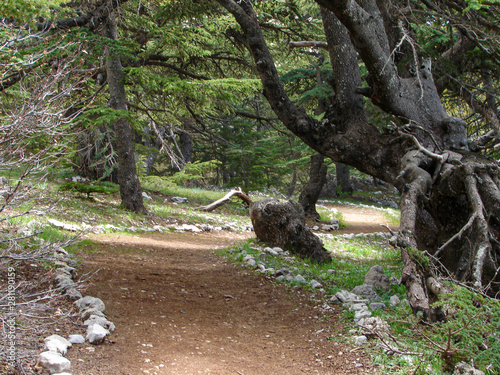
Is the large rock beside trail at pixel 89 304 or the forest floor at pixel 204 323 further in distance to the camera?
the large rock beside trail at pixel 89 304

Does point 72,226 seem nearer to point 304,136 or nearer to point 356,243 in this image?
point 304,136

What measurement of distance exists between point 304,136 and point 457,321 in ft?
14.1

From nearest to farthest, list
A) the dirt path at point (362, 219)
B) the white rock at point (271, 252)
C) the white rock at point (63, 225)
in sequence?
the white rock at point (271, 252) < the white rock at point (63, 225) < the dirt path at point (362, 219)

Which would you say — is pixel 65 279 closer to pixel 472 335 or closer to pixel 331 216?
pixel 472 335

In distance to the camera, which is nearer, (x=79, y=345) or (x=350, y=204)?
(x=79, y=345)

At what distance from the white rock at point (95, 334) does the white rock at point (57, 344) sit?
0.20 m

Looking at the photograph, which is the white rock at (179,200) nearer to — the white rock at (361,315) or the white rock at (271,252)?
the white rock at (271,252)

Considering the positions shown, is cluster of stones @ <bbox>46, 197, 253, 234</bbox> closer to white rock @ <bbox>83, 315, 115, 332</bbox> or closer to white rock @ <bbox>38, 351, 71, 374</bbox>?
white rock @ <bbox>83, 315, 115, 332</bbox>

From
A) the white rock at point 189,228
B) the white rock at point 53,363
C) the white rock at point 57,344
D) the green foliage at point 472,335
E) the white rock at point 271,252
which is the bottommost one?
the white rock at point 189,228

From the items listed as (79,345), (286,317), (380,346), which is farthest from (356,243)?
(79,345)

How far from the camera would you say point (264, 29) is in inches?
430

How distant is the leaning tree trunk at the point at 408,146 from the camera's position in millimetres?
3807

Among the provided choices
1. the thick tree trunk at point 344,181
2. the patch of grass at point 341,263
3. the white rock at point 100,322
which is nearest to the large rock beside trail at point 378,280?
the patch of grass at point 341,263

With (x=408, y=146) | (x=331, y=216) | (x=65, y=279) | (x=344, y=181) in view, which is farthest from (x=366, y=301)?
(x=344, y=181)
